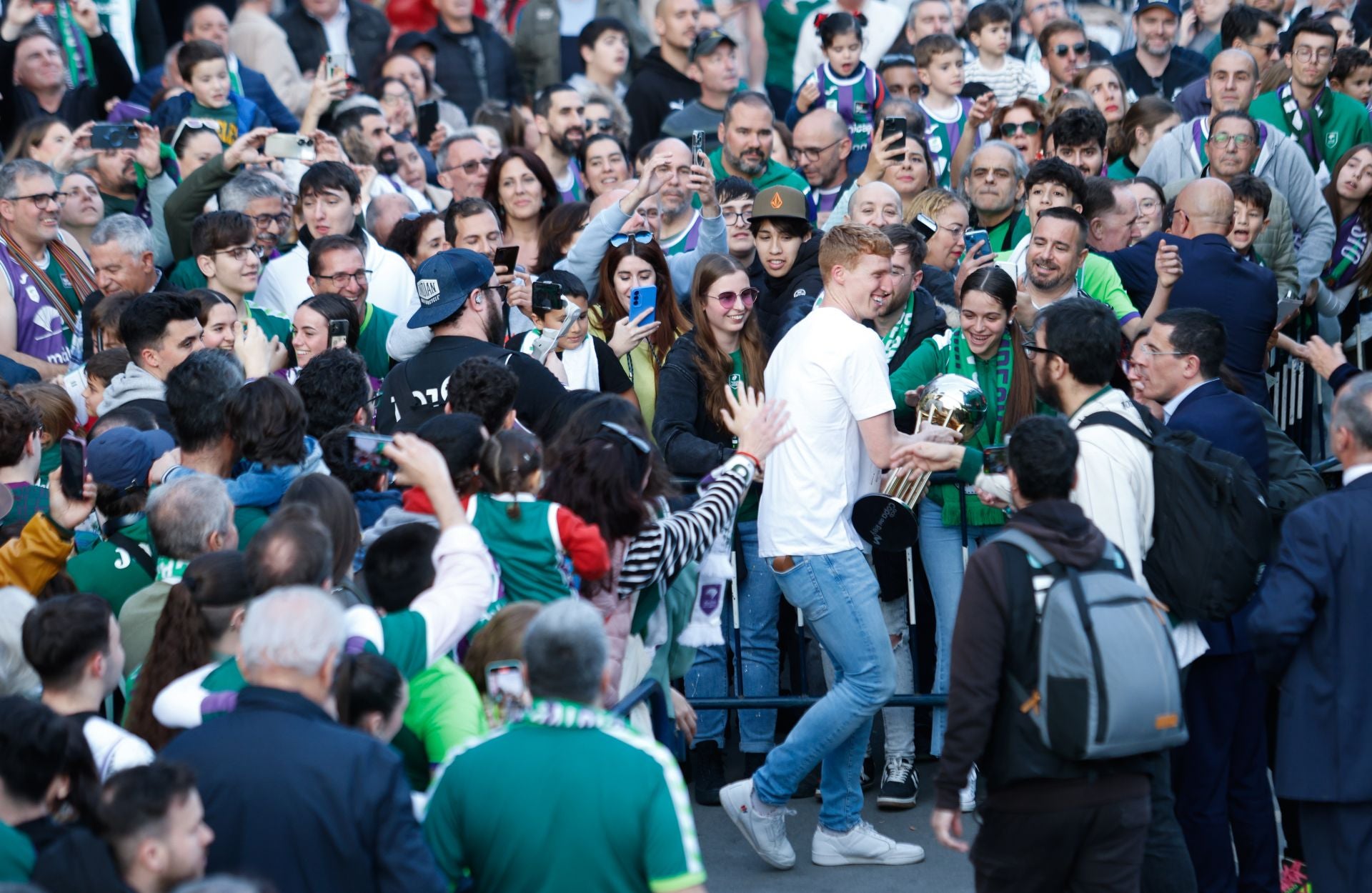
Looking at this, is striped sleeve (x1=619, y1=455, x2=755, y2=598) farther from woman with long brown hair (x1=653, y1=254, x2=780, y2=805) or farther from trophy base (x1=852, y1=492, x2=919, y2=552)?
woman with long brown hair (x1=653, y1=254, x2=780, y2=805)

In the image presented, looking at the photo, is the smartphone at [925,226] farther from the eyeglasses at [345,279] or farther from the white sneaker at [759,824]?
the white sneaker at [759,824]

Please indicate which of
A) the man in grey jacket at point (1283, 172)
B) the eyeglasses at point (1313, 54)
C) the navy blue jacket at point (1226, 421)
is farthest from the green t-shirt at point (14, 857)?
the eyeglasses at point (1313, 54)

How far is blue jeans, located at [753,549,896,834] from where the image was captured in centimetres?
543

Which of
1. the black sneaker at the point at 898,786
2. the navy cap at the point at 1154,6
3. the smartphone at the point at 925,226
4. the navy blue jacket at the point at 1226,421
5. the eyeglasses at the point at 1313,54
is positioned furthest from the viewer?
the navy cap at the point at 1154,6

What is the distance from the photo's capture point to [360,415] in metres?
5.46

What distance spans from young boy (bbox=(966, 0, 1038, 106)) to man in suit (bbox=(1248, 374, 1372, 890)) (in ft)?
21.7

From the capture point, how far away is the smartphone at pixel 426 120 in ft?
33.7

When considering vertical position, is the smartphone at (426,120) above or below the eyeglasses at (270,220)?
above

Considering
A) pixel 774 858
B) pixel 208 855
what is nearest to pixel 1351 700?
pixel 774 858

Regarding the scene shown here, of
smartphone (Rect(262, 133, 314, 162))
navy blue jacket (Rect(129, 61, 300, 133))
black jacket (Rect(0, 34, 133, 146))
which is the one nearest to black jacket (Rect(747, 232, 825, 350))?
smartphone (Rect(262, 133, 314, 162))

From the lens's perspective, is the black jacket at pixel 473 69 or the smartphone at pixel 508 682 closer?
the smartphone at pixel 508 682

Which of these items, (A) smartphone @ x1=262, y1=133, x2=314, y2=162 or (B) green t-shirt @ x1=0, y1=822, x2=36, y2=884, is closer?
(B) green t-shirt @ x1=0, y1=822, x2=36, y2=884

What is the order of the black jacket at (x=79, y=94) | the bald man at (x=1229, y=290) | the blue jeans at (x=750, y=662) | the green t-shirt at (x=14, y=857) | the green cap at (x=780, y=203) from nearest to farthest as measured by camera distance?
the green t-shirt at (x=14, y=857) → the blue jeans at (x=750, y=662) → the green cap at (x=780, y=203) → the bald man at (x=1229, y=290) → the black jacket at (x=79, y=94)

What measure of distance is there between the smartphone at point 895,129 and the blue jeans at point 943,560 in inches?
107
